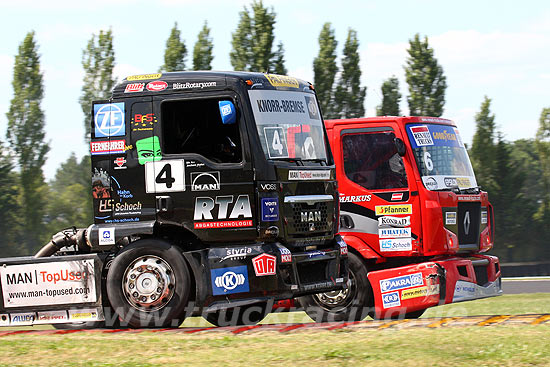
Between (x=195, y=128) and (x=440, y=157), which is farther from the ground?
(x=195, y=128)

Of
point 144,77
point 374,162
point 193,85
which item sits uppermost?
point 144,77

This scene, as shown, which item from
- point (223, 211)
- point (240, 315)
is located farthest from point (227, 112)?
point (240, 315)

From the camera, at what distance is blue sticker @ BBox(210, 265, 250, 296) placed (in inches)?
357

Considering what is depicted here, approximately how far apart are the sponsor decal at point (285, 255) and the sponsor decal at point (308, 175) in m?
0.77

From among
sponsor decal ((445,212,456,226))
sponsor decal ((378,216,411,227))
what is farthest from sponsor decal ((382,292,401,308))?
sponsor decal ((445,212,456,226))

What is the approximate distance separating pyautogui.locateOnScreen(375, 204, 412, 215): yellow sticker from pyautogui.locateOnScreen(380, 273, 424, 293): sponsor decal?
0.86 m

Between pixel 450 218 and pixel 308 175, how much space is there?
2.90m

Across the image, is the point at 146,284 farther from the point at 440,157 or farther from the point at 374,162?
the point at 440,157

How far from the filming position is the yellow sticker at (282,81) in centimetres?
972

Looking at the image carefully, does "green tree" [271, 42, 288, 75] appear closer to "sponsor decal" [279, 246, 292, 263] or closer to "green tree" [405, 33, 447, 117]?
"green tree" [405, 33, 447, 117]

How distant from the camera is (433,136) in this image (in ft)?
38.7

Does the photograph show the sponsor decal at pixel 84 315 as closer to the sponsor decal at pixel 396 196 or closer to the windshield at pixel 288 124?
the windshield at pixel 288 124

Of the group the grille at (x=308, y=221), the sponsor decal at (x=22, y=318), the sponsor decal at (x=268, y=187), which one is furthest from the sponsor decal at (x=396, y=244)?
the sponsor decal at (x=22, y=318)

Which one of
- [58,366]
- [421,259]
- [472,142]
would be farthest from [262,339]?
[472,142]
